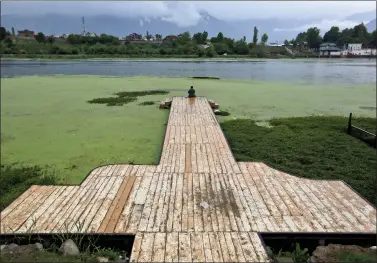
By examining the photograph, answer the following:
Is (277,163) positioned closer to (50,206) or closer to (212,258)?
(212,258)

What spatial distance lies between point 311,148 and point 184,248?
4.22 metres

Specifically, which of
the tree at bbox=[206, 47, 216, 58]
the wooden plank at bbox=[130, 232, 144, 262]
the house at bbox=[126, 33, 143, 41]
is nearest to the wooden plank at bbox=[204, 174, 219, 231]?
the wooden plank at bbox=[130, 232, 144, 262]

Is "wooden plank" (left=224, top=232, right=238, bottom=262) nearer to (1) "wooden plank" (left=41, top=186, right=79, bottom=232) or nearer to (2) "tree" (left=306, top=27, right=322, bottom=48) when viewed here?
(1) "wooden plank" (left=41, top=186, right=79, bottom=232)

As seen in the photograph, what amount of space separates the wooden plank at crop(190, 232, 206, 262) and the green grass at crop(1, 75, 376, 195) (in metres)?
2.32

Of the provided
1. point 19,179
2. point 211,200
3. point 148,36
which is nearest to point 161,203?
point 211,200

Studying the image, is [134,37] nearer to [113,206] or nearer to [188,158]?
[188,158]

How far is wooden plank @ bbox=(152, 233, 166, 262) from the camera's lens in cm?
282

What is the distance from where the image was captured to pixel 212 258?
2.82 m

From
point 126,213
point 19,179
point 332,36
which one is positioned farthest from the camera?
point 332,36

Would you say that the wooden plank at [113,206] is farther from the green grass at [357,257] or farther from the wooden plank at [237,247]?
the green grass at [357,257]

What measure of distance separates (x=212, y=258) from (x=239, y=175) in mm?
1924

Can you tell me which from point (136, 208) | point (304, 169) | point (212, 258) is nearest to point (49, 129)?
point (136, 208)

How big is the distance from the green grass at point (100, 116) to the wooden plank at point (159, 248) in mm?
2120

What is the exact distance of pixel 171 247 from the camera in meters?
2.96
